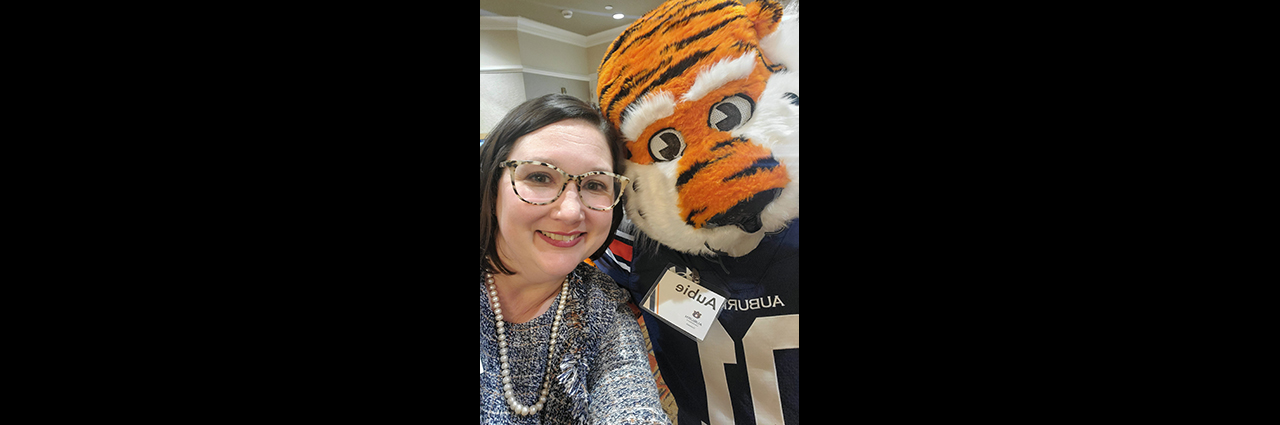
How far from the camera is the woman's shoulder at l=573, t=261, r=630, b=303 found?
81 centimetres

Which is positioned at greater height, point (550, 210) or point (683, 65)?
point (683, 65)

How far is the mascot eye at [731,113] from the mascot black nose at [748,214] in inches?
3.7

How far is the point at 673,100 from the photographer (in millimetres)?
706

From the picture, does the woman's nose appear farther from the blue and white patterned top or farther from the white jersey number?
the white jersey number

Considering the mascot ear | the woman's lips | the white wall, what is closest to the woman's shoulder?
the woman's lips

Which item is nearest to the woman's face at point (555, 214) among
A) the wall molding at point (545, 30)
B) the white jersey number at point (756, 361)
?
the wall molding at point (545, 30)

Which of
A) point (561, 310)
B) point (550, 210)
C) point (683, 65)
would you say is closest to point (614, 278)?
point (561, 310)

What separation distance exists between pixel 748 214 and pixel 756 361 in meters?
0.21

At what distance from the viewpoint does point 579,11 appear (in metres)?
0.70

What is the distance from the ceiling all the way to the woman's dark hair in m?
0.09

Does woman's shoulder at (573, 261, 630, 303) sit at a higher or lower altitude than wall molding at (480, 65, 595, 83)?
lower

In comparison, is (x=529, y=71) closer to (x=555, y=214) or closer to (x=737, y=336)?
(x=555, y=214)
